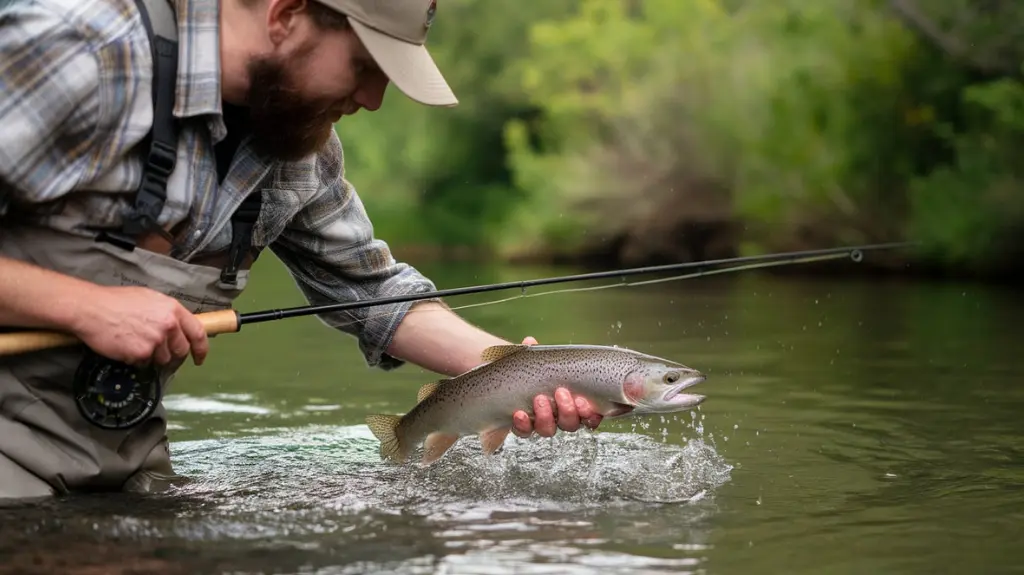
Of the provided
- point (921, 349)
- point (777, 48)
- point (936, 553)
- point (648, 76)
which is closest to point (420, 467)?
point (936, 553)

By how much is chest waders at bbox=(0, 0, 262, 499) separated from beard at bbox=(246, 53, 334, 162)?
0.59 ft

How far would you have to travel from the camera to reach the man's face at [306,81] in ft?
11.6

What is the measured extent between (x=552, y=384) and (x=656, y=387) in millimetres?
276

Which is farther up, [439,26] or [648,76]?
[439,26]

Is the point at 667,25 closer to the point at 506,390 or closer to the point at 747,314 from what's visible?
the point at 747,314

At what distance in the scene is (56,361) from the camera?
3.65 meters

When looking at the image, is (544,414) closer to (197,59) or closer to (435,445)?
(435,445)

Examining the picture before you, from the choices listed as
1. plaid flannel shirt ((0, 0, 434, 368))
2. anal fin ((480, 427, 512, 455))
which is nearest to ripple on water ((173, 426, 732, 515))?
anal fin ((480, 427, 512, 455))

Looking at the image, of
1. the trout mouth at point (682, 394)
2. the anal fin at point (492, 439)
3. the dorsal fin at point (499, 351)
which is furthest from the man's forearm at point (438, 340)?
the trout mouth at point (682, 394)

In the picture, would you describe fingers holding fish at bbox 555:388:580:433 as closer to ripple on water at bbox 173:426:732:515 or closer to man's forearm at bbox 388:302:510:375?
ripple on water at bbox 173:426:732:515

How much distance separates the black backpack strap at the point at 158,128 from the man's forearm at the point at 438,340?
1004 mm

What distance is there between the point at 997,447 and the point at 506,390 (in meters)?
2.08

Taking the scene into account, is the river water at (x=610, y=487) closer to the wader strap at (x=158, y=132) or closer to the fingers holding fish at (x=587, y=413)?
the fingers holding fish at (x=587, y=413)

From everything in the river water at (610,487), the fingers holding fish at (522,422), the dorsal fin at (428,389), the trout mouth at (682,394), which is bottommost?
the river water at (610,487)
